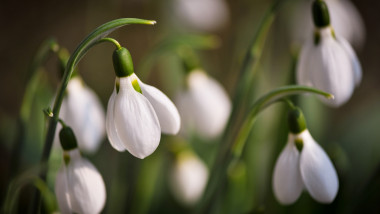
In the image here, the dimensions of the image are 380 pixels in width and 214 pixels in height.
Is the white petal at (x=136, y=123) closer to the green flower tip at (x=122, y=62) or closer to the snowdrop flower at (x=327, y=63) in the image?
the green flower tip at (x=122, y=62)

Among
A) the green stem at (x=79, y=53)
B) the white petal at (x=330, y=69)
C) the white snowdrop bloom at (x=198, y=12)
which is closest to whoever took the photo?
the green stem at (x=79, y=53)

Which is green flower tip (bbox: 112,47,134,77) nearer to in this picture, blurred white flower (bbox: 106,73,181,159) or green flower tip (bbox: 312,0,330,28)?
blurred white flower (bbox: 106,73,181,159)

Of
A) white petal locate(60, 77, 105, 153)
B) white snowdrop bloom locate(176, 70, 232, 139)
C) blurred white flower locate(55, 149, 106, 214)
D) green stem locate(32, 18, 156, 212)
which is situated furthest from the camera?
white snowdrop bloom locate(176, 70, 232, 139)

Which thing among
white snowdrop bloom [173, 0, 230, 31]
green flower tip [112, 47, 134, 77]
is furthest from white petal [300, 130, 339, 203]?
white snowdrop bloom [173, 0, 230, 31]

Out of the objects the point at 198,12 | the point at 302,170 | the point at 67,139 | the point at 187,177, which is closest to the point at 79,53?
the point at 67,139

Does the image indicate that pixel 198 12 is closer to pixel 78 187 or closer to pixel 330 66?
pixel 330 66

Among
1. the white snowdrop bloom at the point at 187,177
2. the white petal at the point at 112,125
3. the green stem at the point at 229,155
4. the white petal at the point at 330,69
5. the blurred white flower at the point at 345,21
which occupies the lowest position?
the white snowdrop bloom at the point at 187,177

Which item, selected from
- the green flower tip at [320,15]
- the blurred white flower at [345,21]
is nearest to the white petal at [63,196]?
the green flower tip at [320,15]
